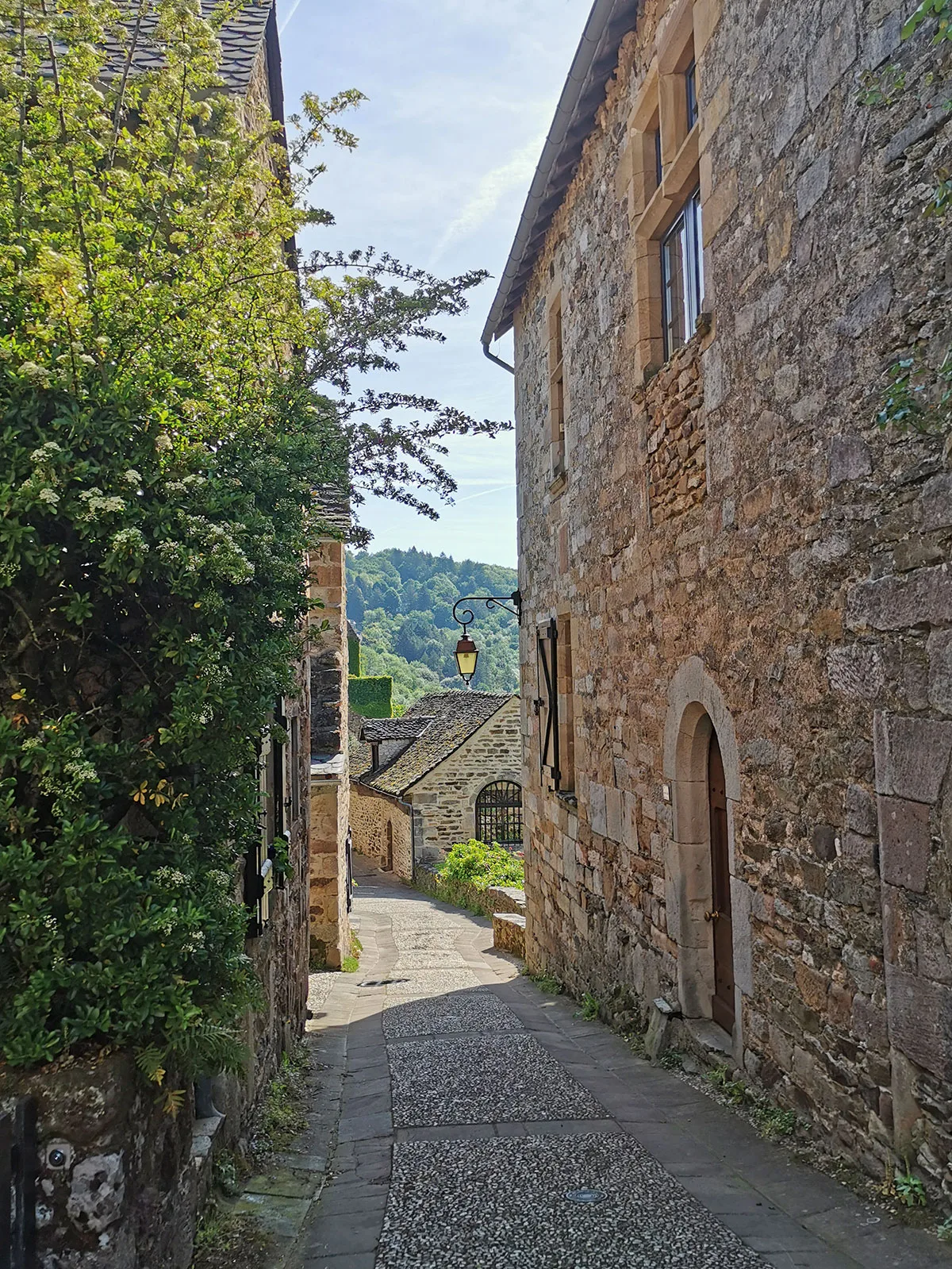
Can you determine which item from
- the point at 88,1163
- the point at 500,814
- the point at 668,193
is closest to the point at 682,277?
the point at 668,193

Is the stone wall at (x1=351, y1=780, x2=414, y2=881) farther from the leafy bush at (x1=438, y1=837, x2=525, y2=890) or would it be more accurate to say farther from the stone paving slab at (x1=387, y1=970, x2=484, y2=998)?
the stone paving slab at (x1=387, y1=970, x2=484, y2=998)

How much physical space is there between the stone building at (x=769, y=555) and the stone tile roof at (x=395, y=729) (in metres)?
21.9

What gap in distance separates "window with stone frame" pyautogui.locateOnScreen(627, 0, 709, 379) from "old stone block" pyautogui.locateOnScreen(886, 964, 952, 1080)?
3.46 metres

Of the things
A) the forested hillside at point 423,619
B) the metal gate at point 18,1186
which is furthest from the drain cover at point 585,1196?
the forested hillside at point 423,619

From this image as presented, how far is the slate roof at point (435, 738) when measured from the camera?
2355 centimetres

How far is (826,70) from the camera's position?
3.57 meters

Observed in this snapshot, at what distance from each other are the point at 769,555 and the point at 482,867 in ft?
51.8

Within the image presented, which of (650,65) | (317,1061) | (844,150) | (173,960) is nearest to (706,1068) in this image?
(317,1061)

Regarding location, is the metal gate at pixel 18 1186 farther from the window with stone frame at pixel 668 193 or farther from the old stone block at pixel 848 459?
the window with stone frame at pixel 668 193

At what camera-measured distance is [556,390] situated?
8.80 m

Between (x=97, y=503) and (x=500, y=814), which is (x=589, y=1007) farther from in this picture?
(x=500, y=814)

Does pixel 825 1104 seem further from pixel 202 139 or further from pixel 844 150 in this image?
pixel 202 139

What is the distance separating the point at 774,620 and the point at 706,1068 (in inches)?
96.1

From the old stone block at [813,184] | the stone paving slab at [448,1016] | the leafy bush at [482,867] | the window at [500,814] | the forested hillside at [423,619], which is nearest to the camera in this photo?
the old stone block at [813,184]
